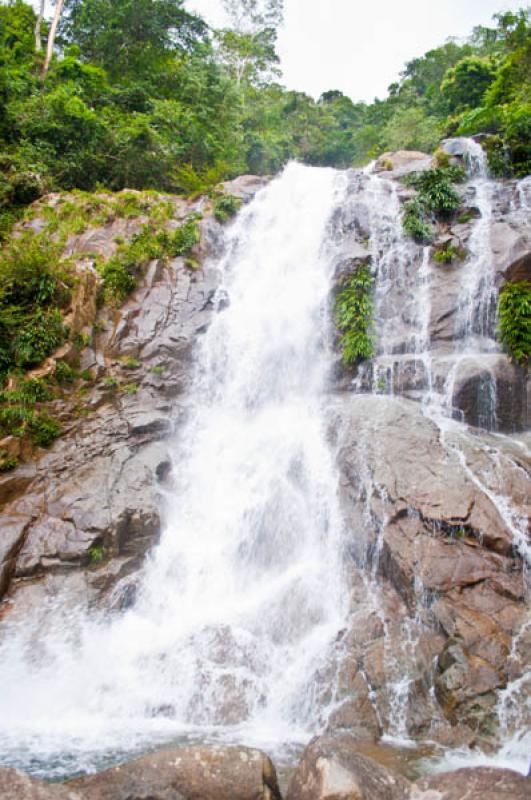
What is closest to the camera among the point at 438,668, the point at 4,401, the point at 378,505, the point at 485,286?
the point at 438,668

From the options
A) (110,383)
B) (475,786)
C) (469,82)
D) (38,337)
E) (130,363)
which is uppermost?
(469,82)

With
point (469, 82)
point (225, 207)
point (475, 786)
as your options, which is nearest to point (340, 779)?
point (475, 786)

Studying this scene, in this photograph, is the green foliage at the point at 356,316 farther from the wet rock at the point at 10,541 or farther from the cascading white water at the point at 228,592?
the wet rock at the point at 10,541

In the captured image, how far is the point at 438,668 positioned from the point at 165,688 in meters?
3.66

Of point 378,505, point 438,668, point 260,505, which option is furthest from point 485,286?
point 438,668

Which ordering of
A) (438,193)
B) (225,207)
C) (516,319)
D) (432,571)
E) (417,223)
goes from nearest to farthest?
(432,571) → (516,319) → (417,223) → (438,193) → (225,207)

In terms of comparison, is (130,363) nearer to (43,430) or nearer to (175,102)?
(43,430)

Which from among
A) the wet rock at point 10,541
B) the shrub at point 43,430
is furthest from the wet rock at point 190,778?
the shrub at point 43,430

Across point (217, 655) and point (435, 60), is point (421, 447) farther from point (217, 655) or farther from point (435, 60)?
point (435, 60)

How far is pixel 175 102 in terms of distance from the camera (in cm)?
2112

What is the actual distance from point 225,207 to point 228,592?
43.2 ft

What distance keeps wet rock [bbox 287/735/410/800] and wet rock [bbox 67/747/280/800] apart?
1.02 ft

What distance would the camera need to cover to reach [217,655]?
6.81 m

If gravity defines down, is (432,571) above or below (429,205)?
below
